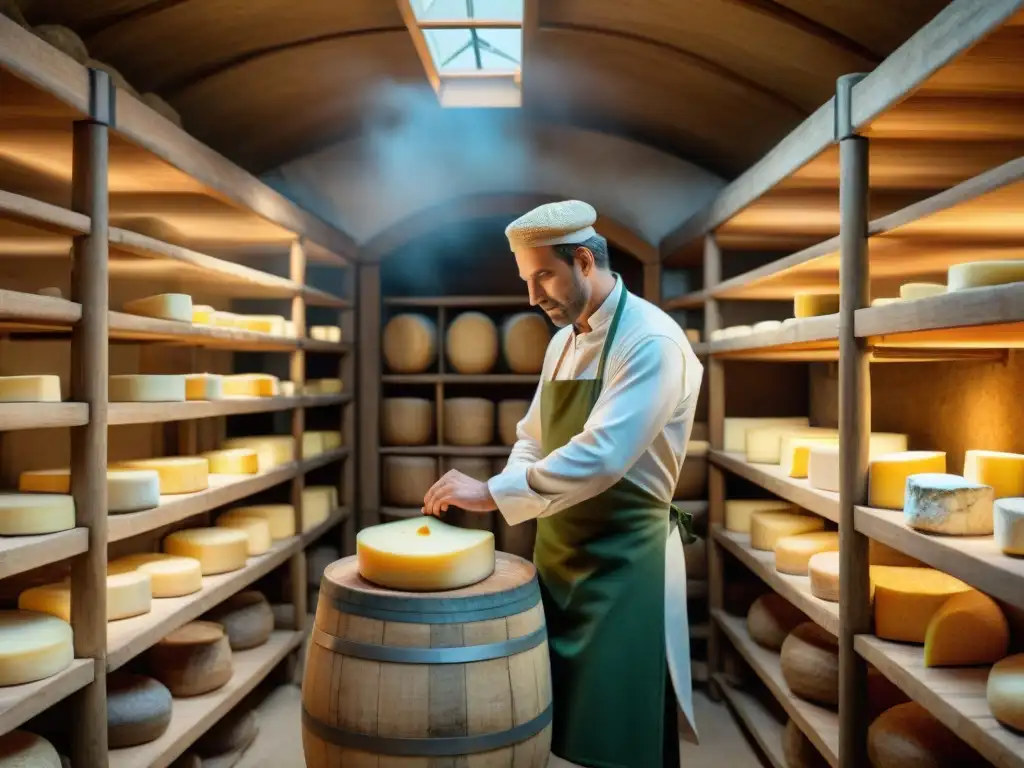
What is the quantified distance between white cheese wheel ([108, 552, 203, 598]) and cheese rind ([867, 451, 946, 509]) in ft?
7.30

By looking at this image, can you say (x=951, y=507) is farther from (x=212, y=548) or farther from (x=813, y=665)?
(x=212, y=548)

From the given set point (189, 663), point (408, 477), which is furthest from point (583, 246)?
point (408, 477)

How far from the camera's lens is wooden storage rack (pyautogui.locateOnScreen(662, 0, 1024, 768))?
188 cm

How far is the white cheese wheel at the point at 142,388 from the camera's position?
2.88 metres

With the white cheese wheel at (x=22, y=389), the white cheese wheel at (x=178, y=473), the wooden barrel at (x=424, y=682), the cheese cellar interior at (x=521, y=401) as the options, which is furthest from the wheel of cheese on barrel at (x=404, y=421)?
the wooden barrel at (x=424, y=682)

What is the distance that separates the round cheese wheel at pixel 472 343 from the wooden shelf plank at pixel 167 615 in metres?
1.96

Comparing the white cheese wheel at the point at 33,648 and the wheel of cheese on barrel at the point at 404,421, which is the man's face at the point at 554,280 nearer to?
the white cheese wheel at the point at 33,648

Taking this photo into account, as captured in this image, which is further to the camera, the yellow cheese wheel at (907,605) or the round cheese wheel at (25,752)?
the yellow cheese wheel at (907,605)

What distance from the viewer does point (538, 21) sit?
152 inches

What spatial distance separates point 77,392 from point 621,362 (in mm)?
1424

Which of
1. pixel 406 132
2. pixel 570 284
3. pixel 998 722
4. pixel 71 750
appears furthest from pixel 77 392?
pixel 406 132

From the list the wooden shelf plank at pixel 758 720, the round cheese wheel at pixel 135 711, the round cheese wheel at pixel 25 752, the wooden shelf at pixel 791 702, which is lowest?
the wooden shelf plank at pixel 758 720

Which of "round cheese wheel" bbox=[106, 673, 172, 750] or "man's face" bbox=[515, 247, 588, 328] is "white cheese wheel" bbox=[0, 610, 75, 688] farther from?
"man's face" bbox=[515, 247, 588, 328]

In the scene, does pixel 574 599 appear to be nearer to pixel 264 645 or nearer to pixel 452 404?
pixel 264 645
